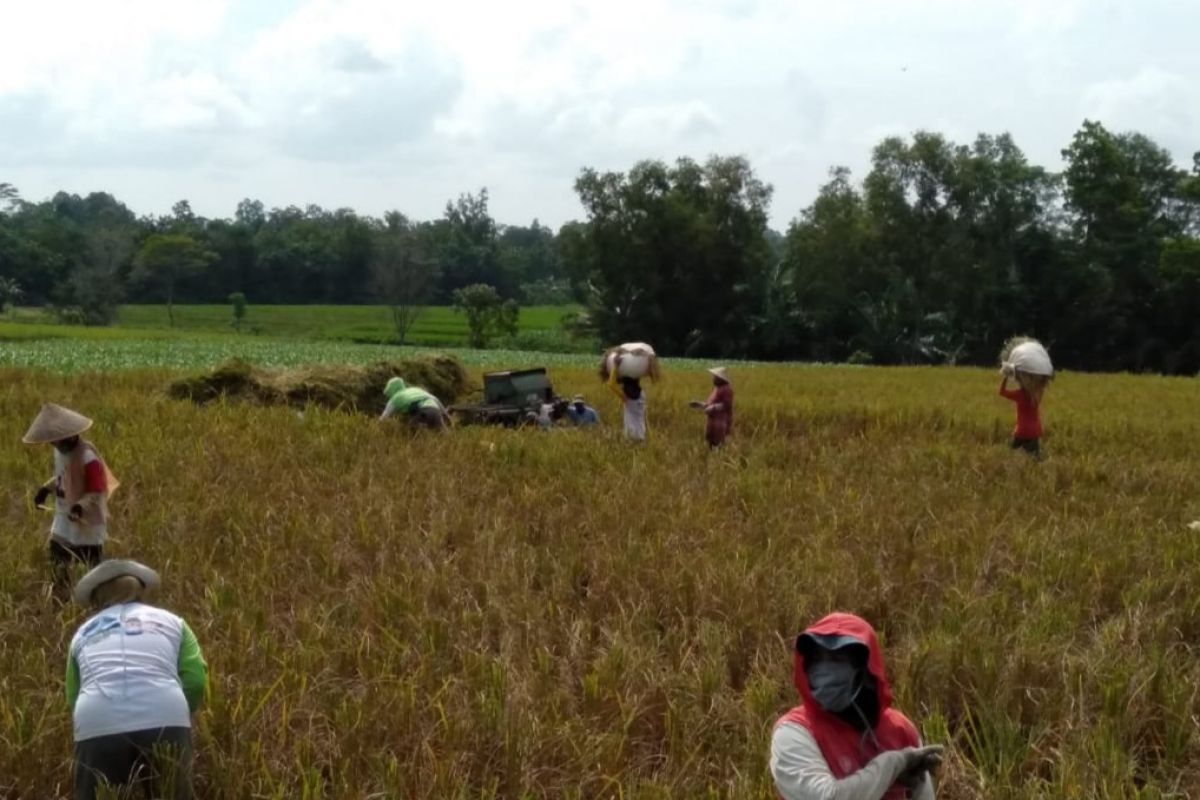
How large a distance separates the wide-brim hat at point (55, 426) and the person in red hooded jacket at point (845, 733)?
387 centimetres

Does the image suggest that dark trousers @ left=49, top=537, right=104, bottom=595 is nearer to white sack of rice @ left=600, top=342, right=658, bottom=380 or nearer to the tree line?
white sack of rice @ left=600, top=342, right=658, bottom=380

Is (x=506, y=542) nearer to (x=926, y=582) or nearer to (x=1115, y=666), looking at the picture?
(x=926, y=582)

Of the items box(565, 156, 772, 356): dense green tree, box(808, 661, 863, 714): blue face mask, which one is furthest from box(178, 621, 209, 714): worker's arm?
box(565, 156, 772, 356): dense green tree

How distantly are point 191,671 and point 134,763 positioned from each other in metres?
0.33

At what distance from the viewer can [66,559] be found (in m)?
5.43

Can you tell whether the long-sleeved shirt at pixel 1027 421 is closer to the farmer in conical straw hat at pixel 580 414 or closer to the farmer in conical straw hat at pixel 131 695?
the farmer in conical straw hat at pixel 580 414

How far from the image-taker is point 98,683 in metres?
3.26

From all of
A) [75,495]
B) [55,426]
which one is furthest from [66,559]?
[55,426]

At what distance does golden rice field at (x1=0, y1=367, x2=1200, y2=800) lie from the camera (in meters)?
3.43

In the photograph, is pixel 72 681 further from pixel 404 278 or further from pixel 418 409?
pixel 404 278

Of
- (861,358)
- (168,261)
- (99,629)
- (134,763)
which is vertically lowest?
(861,358)

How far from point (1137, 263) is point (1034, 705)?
41472 mm

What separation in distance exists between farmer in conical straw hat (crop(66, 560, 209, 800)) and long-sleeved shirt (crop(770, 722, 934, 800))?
167cm

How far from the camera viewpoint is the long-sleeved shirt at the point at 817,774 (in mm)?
2457
